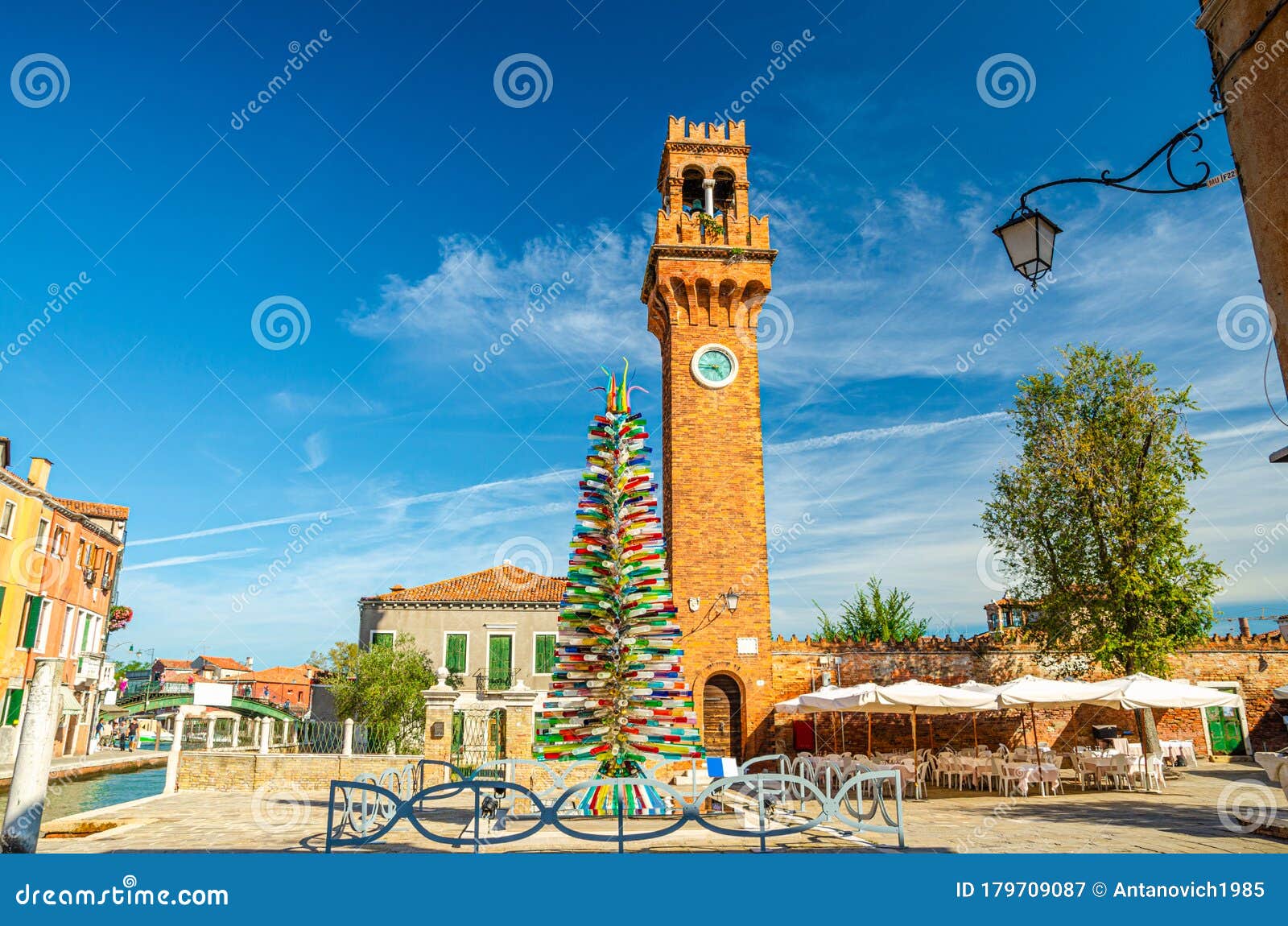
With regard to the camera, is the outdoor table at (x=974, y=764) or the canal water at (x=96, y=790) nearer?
the outdoor table at (x=974, y=764)

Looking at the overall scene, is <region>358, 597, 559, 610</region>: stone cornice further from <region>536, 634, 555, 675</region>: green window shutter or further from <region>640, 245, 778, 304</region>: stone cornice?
<region>640, 245, 778, 304</region>: stone cornice

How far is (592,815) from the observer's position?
10227 millimetres

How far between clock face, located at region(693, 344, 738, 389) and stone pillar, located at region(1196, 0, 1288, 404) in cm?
1591

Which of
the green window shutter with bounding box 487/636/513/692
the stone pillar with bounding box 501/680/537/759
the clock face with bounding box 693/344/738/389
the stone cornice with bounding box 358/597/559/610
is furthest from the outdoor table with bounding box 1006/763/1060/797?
the stone cornice with bounding box 358/597/559/610

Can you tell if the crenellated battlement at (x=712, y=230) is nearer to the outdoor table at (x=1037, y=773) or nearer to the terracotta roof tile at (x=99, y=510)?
the outdoor table at (x=1037, y=773)

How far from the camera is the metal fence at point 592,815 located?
676 cm

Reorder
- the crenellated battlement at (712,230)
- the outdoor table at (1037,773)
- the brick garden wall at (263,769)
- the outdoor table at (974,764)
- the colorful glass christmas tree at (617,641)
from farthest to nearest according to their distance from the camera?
the crenellated battlement at (712,230) → the brick garden wall at (263,769) → the outdoor table at (974,764) → the outdoor table at (1037,773) → the colorful glass christmas tree at (617,641)

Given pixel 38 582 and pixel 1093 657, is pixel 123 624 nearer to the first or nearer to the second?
pixel 38 582

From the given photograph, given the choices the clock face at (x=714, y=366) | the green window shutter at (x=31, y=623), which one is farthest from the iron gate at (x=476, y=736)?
the green window shutter at (x=31, y=623)

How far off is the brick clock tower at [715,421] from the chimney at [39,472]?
962 inches

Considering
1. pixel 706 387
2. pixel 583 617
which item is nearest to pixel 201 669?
pixel 706 387

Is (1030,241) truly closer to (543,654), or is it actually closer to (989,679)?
(989,679)

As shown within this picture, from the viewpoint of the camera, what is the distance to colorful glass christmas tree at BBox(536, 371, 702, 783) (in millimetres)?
11047

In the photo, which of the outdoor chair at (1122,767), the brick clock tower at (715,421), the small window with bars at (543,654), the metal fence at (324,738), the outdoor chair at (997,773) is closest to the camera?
the outdoor chair at (997,773)
